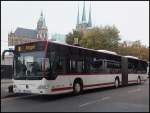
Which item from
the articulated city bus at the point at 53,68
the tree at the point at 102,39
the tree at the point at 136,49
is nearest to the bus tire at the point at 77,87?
the articulated city bus at the point at 53,68

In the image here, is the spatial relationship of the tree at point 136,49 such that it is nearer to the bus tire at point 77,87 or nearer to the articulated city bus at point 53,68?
the articulated city bus at point 53,68

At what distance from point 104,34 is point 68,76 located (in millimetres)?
40593

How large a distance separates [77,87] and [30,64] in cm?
379

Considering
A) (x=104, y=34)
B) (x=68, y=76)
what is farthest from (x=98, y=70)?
(x=104, y=34)

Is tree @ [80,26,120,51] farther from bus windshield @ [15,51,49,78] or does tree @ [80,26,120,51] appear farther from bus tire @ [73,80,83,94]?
bus windshield @ [15,51,49,78]

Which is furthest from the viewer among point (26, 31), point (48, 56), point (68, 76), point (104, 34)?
point (26, 31)

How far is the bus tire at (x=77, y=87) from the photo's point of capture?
18.2 meters

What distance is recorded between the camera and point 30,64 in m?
16.0

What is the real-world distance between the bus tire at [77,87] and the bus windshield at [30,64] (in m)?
3.17

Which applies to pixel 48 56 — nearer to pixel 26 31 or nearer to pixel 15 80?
pixel 15 80

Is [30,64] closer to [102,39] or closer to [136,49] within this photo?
[102,39]

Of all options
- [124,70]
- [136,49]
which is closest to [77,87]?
[124,70]

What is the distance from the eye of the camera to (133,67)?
30.1 meters

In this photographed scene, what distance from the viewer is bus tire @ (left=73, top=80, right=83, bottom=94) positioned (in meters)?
18.2
